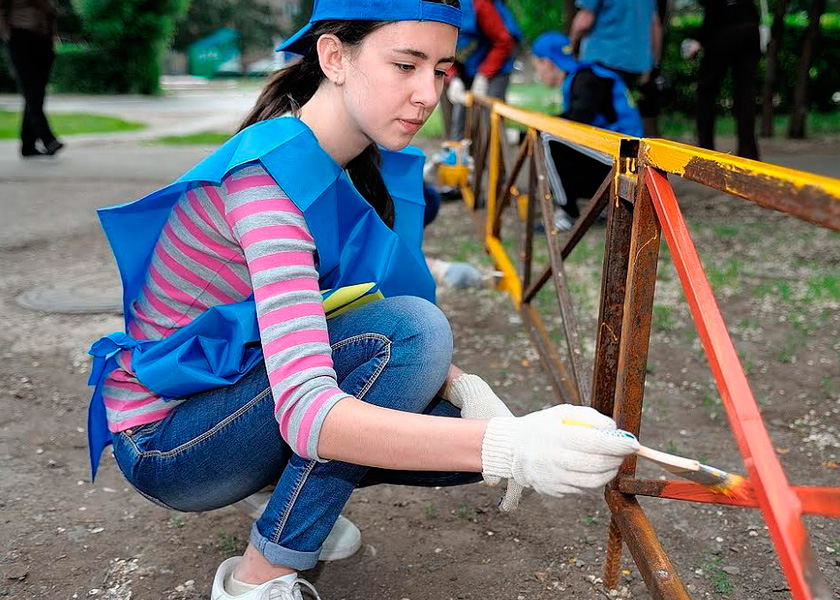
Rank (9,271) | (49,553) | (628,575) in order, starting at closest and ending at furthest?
(628,575) < (49,553) < (9,271)

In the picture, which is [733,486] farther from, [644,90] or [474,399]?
[644,90]

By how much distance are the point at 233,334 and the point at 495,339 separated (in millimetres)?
2067

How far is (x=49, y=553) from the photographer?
2.09 meters

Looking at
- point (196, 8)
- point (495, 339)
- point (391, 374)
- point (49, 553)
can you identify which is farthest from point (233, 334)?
point (196, 8)

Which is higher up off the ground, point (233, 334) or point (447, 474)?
point (233, 334)

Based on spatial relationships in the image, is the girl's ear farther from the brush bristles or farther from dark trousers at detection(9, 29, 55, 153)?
dark trousers at detection(9, 29, 55, 153)

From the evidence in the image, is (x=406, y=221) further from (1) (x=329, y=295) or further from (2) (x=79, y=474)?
(2) (x=79, y=474)

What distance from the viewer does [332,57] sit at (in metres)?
1.62

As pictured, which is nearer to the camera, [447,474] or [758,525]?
[447,474]

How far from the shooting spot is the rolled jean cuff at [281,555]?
5.31ft

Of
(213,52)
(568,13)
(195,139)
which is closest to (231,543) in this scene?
(568,13)

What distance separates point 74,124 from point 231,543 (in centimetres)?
1153

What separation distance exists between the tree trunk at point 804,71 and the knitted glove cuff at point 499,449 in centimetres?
983

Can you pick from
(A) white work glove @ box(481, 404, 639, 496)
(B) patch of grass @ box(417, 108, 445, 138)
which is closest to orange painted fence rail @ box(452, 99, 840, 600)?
(A) white work glove @ box(481, 404, 639, 496)
